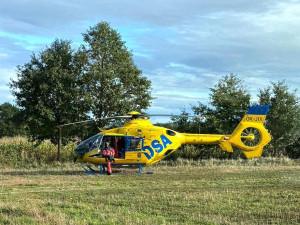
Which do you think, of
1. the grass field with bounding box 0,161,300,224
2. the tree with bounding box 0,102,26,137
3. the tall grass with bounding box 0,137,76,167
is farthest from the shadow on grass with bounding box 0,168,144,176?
the tree with bounding box 0,102,26,137

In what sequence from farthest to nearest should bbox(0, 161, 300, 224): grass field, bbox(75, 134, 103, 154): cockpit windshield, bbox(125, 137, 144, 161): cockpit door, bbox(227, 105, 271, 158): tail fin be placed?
1. bbox(227, 105, 271, 158): tail fin
2. bbox(125, 137, 144, 161): cockpit door
3. bbox(75, 134, 103, 154): cockpit windshield
4. bbox(0, 161, 300, 224): grass field

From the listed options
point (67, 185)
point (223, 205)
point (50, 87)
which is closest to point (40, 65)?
point (50, 87)

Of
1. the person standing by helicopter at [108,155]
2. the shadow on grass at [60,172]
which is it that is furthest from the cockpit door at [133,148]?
the shadow on grass at [60,172]

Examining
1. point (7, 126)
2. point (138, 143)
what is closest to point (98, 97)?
point (138, 143)

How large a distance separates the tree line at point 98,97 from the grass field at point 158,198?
698 cm

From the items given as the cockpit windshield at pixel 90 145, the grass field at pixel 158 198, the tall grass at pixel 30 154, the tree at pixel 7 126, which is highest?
the tree at pixel 7 126

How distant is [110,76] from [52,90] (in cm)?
374

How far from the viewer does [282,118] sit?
89.5 feet

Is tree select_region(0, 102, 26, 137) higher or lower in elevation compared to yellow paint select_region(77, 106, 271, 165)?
higher

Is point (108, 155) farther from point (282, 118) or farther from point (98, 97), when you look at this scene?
point (282, 118)

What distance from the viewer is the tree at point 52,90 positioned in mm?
23969

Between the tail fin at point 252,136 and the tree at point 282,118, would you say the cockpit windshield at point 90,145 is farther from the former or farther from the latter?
the tree at point 282,118

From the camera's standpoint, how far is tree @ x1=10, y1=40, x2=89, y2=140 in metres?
24.0

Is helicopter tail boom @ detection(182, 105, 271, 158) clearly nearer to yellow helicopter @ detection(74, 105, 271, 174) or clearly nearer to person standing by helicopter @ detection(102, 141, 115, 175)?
yellow helicopter @ detection(74, 105, 271, 174)
